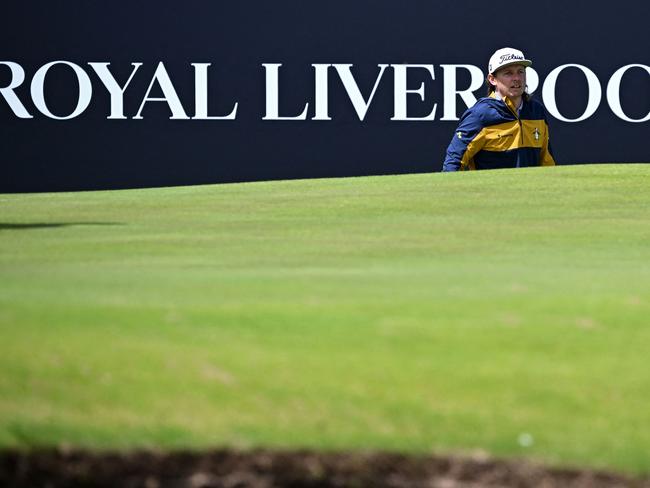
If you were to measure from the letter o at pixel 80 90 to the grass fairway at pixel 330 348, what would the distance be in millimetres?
4820

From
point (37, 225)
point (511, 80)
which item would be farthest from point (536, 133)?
point (37, 225)

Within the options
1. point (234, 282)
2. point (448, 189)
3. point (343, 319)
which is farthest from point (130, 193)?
point (343, 319)

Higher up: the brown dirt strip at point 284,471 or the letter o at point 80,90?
the letter o at point 80,90

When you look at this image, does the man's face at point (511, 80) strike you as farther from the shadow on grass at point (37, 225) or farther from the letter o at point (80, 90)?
the letter o at point (80, 90)

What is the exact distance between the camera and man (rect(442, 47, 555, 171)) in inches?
252

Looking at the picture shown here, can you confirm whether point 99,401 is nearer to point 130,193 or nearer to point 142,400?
point 142,400

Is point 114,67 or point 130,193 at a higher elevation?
point 114,67

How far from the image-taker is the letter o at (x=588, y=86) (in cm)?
866

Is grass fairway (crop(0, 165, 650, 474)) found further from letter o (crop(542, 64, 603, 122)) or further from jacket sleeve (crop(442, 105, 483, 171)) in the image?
letter o (crop(542, 64, 603, 122))

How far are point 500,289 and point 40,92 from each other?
593 cm

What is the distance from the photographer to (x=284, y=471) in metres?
2.24

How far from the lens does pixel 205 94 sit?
28.0 feet

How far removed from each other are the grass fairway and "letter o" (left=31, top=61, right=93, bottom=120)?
482 centimetres

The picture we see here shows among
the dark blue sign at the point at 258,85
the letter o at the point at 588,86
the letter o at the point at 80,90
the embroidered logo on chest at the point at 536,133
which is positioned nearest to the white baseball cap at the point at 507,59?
Answer: the embroidered logo on chest at the point at 536,133
